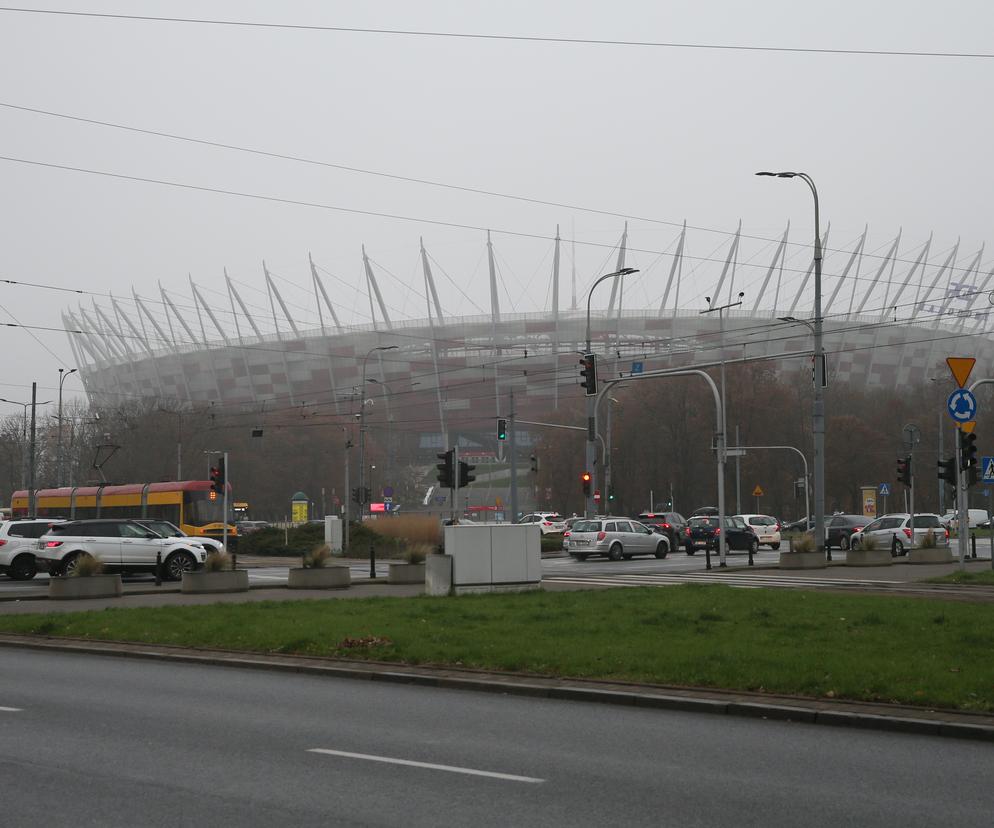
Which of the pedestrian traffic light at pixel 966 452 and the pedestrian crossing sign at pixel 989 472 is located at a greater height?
the pedestrian traffic light at pixel 966 452

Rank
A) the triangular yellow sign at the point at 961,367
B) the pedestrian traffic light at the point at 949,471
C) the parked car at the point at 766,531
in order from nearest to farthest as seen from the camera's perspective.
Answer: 1. the triangular yellow sign at the point at 961,367
2. the pedestrian traffic light at the point at 949,471
3. the parked car at the point at 766,531

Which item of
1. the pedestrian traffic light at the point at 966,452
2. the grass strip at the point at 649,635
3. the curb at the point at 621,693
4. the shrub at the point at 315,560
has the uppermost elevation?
the pedestrian traffic light at the point at 966,452

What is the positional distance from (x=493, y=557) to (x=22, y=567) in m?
16.7

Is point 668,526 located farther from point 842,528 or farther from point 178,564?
point 178,564

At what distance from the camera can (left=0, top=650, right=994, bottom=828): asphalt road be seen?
21.5 ft

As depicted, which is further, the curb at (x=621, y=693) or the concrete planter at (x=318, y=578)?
the concrete planter at (x=318, y=578)

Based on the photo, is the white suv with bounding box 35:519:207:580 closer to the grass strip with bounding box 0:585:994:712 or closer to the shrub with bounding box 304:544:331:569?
the shrub with bounding box 304:544:331:569

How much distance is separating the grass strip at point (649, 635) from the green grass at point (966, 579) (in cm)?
593

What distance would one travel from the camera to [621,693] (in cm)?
1104

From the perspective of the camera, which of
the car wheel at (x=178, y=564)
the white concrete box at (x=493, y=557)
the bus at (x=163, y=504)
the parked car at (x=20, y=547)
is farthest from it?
→ the bus at (x=163, y=504)

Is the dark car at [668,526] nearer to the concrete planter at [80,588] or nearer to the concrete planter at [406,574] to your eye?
A: the concrete planter at [406,574]

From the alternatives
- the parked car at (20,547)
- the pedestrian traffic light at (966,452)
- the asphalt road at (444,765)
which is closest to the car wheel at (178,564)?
the parked car at (20,547)

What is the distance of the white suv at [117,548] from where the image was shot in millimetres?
30969

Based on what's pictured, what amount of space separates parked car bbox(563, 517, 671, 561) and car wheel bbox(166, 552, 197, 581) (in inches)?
668
